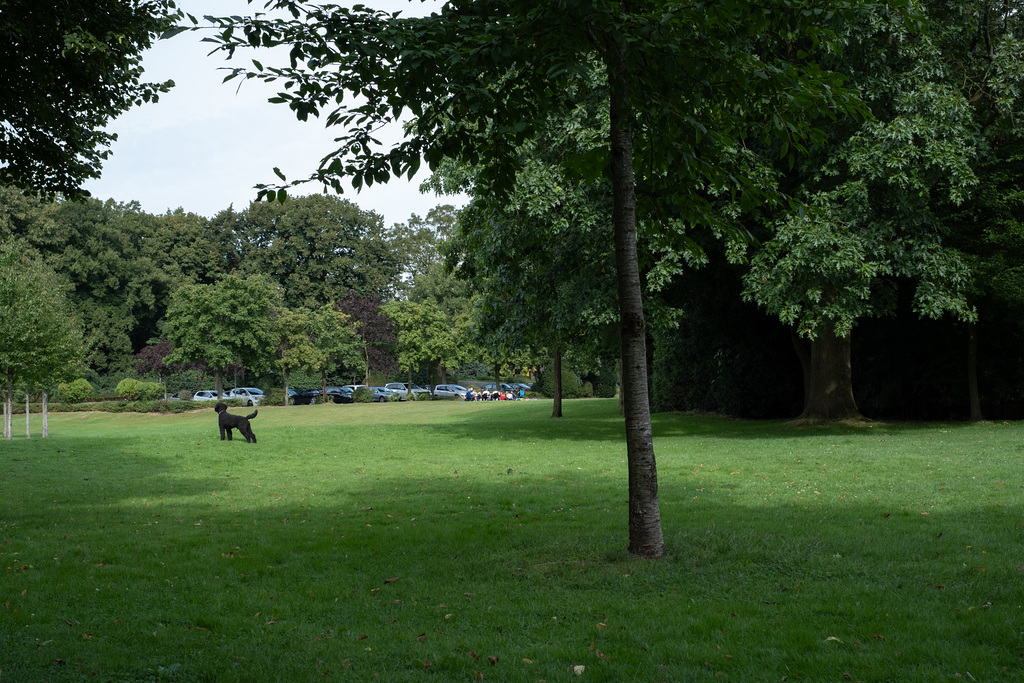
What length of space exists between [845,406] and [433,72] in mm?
20429

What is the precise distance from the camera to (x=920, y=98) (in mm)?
16672

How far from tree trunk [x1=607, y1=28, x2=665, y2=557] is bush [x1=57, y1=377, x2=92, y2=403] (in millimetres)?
48347

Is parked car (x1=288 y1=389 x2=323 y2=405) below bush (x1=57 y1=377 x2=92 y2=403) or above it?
below

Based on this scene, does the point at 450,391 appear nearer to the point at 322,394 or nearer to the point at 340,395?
the point at 340,395

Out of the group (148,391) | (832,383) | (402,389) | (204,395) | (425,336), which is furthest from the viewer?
(402,389)

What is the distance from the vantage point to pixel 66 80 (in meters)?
10.8

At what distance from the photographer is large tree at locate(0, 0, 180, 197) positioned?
959 centimetres

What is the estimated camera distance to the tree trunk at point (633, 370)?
21.9ft

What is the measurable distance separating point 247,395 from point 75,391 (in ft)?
43.8

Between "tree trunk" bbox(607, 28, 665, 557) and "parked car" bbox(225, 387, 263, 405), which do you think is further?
"parked car" bbox(225, 387, 263, 405)

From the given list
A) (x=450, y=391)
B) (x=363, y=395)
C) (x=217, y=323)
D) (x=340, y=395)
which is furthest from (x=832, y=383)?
(x=450, y=391)

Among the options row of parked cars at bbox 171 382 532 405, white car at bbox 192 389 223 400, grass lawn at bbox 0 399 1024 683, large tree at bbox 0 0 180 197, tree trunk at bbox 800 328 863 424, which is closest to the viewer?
grass lawn at bbox 0 399 1024 683

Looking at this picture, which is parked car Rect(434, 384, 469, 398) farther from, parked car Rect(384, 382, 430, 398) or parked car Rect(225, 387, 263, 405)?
parked car Rect(225, 387, 263, 405)

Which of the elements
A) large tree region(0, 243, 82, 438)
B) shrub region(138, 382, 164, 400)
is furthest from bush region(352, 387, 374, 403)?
large tree region(0, 243, 82, 438)
